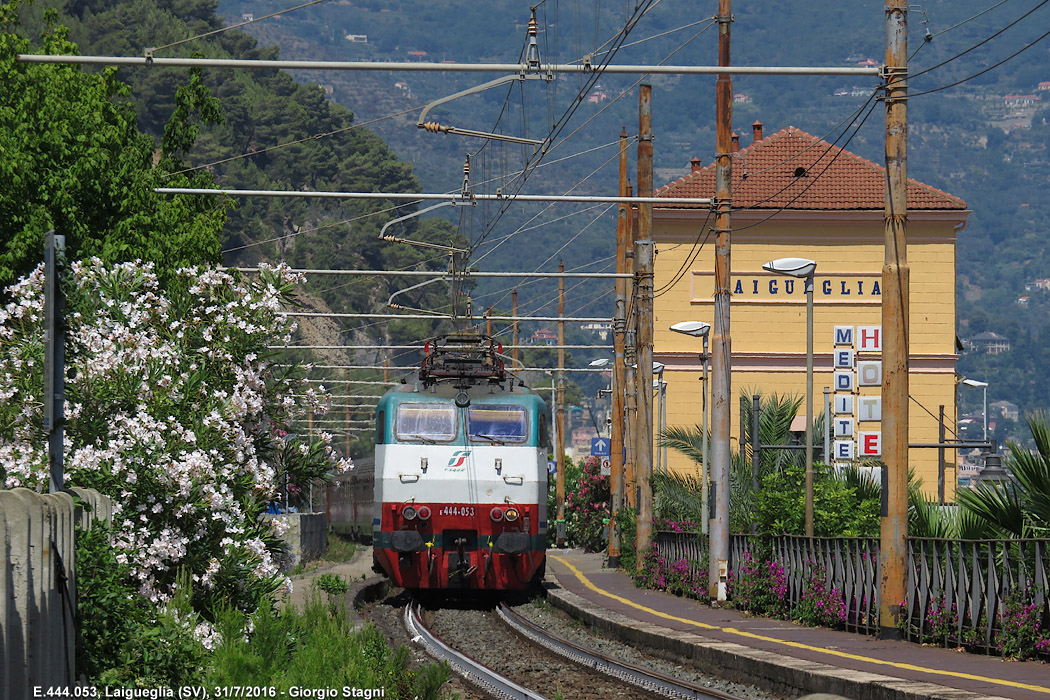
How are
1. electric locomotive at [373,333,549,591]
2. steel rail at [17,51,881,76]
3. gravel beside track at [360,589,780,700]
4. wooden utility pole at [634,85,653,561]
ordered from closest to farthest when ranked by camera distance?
1. gravel beside track at [360,589,780,700]
2. steel rail at [17,51,881,76]
3. electric locomotive at [373,333,549,591]
4. wooden utility pole at [634,85,653,561]

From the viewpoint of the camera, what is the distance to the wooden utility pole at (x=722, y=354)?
24000 mm

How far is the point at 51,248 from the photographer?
35.4ft

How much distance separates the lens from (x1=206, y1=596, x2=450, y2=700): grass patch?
36.0 feet

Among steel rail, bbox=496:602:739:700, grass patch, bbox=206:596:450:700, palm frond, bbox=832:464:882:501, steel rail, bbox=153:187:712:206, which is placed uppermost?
steel rail, bbox=153:187:712:206

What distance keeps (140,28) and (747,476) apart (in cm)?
10163

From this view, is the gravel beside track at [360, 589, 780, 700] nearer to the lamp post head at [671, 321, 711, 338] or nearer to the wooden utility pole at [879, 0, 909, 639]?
the wooden utility pole at [879, 0, 909, 639]

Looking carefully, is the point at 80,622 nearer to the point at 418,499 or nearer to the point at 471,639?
the point at 471,639

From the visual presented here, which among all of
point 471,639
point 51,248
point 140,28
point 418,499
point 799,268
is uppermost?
point 140,28

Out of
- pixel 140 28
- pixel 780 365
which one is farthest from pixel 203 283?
pixel 140 28

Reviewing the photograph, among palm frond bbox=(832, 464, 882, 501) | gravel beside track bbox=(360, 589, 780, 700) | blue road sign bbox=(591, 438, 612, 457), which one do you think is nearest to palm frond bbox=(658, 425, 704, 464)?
gravel beside track bbox=(360, 589, 780, 700)

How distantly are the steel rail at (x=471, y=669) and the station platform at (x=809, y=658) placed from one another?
223 cm

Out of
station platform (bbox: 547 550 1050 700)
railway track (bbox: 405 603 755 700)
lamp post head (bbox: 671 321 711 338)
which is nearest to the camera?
station platform (bbox: 547 550 1050 700)

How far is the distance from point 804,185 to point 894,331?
1581 inches

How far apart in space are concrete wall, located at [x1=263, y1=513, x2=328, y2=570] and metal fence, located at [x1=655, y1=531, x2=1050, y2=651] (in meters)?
12.5
